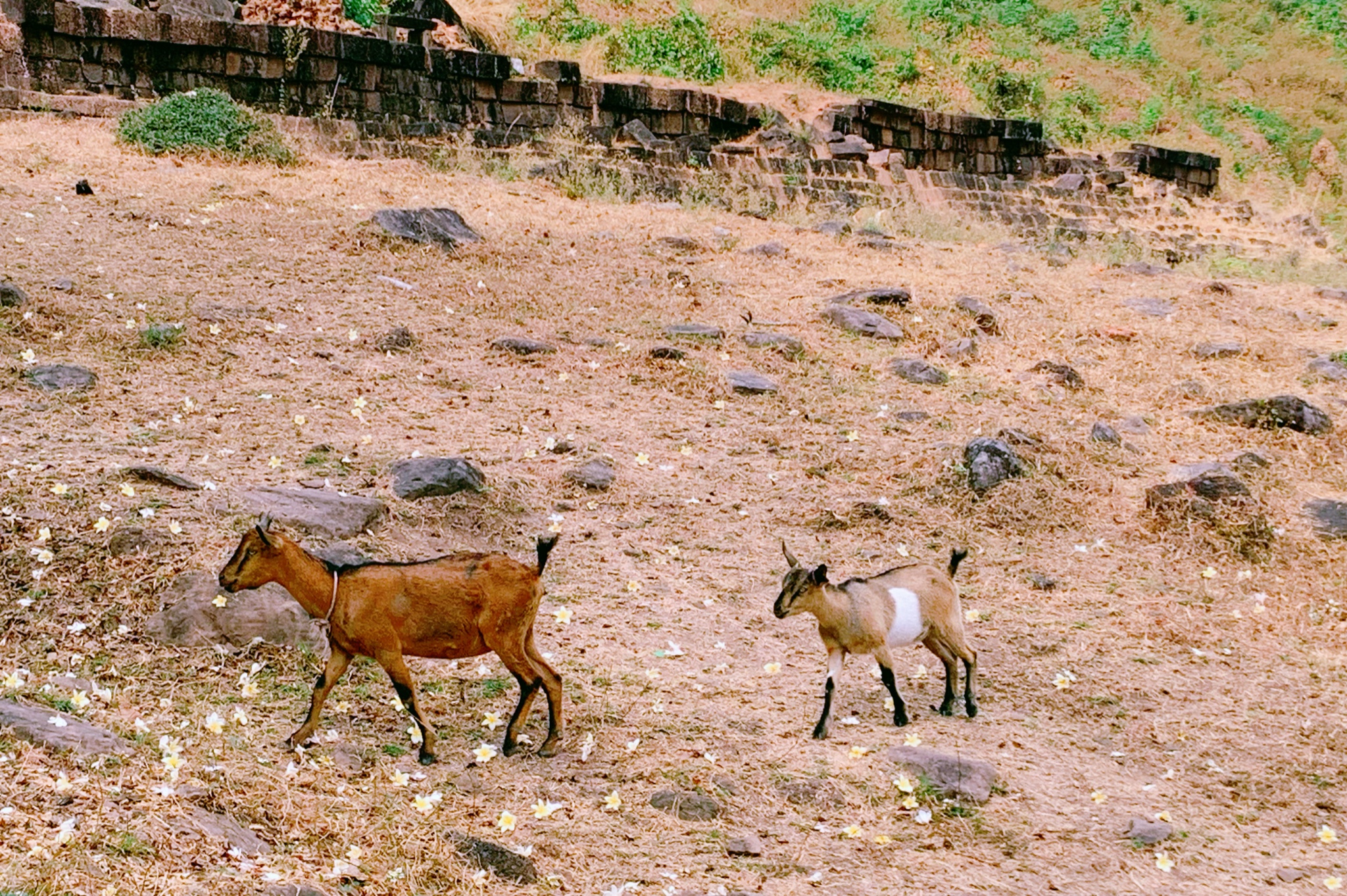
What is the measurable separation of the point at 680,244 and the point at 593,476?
6516 mm

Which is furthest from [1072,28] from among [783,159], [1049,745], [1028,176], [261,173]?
[1049,745]

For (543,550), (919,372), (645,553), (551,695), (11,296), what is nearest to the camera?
(543,550)

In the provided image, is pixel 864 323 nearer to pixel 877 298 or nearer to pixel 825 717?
pixel 877 298

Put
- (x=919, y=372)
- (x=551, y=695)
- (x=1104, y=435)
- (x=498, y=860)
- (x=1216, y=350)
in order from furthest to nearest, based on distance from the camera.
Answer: (x=1216, y=350) → (x=919, y=372) → (x=1104, y=435) → (x=551, y=695) → (x=498, y=860)

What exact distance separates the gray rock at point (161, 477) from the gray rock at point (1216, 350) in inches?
354

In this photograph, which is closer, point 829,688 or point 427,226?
point 829,688

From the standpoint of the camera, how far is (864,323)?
11625mm

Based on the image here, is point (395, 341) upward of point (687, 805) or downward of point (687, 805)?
upward

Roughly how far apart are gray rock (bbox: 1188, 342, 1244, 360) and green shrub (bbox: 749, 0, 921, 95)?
43.3 feet

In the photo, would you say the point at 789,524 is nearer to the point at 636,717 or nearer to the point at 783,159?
the point at 636,717

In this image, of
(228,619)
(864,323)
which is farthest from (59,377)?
(864,323)

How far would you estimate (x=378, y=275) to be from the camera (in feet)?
36.9

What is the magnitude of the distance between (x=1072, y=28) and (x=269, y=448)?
27881 millimetres

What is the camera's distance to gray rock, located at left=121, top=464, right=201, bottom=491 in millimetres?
6547
